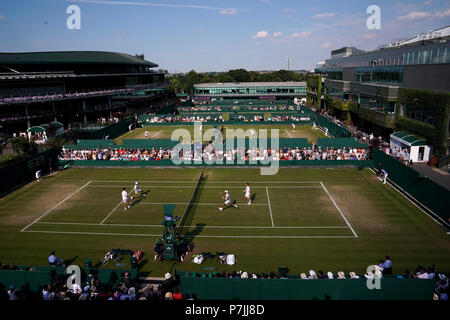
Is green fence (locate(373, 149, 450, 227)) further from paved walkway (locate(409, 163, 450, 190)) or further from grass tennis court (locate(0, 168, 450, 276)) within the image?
paved walkway (locate(409, 163, 450, 190))

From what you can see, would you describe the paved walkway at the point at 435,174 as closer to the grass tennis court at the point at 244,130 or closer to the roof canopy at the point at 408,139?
the roof canopy at the point at 408,139

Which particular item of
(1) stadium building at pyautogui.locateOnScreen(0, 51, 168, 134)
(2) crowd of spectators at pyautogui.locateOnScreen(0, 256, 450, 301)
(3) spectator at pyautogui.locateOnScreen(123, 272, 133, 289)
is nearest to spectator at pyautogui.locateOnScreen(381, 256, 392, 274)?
(2) crowd of spectators at pyautogui.locateOnScreen(0, 256, 450, 301)

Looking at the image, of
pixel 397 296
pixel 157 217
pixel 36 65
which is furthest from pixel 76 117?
pixel 397 296

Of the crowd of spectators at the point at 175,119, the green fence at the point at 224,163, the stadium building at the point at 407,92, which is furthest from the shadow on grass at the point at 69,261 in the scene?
the crowd of spectators at the point at 175,119

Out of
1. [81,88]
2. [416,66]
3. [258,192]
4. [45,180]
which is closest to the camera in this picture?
[258,192]

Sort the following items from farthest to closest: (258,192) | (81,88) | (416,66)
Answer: (81,88)
(416,66)
(258,192)

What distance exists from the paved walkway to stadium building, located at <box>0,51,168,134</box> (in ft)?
184

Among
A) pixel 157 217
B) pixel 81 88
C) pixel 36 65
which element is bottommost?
pixel 157 217

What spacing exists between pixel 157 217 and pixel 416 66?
3300 centimetres

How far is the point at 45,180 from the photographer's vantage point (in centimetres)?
3170

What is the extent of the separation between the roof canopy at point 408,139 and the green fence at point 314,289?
2475 centimetres

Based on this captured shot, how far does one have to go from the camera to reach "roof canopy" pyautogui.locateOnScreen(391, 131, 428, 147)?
110ft

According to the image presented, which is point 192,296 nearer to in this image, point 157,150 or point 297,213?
point 297,213

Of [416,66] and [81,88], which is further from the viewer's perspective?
[81,88]
